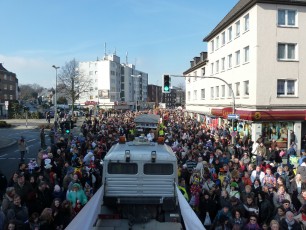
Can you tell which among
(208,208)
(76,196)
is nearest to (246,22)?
(208,208)

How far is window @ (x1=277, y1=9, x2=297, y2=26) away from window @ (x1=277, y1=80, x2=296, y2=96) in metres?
4.61

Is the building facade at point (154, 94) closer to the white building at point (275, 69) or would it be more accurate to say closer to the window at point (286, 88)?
the white building at point (275, 69)

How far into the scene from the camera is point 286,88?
1066 inches

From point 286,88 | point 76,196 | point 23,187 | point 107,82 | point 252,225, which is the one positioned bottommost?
point 252,225

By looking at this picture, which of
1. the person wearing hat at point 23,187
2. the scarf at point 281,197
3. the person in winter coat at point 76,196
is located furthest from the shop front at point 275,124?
the person wearing hat at point 23,187

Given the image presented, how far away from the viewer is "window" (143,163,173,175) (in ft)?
27.8

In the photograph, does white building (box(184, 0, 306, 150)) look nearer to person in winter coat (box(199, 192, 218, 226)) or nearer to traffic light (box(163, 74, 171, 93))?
traffic light (box(163, 74, 171, 93))

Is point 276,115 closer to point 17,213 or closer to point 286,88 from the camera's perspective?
point 286,88

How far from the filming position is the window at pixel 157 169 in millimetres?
8461

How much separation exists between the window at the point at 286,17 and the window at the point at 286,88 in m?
4.61

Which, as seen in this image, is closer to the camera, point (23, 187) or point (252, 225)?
point (252, 225)

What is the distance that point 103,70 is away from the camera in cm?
10731

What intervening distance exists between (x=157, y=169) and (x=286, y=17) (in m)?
23.3

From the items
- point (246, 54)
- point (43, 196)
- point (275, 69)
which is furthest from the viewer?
point (246, 54)
